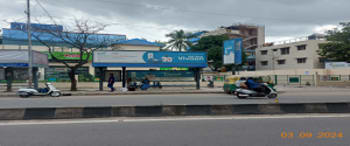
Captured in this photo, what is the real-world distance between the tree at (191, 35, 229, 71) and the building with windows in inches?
403

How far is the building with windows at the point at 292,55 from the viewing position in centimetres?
4853

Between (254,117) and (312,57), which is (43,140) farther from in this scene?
(312,57)

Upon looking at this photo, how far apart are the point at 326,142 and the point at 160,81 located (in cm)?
1919

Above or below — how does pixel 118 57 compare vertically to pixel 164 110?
above

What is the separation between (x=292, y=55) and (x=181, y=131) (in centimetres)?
5228

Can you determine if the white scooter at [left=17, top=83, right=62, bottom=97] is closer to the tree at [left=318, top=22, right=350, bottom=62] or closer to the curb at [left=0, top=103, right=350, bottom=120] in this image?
the curb at [left=0, top=103, right=350, bottom=120]

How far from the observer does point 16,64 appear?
20750 millimetres

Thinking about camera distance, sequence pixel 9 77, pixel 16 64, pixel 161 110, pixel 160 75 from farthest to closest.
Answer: pixel 160 75 → pixel 9 77 → pixel 16 64 → pixel 161 110

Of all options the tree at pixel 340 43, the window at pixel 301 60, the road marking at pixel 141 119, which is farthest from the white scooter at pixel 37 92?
the window at pixel 301 60

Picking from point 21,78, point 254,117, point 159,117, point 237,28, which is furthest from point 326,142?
point 237,28

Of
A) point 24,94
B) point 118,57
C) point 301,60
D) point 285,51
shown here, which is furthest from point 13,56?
point 285,51

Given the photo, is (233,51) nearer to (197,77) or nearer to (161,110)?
(197,77)

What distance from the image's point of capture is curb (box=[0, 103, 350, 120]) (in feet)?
25.9

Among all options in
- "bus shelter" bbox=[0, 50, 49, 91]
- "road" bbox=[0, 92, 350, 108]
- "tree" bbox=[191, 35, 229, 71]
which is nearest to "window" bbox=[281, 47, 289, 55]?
"tree" bbox=[191, 35, 229, 71]
